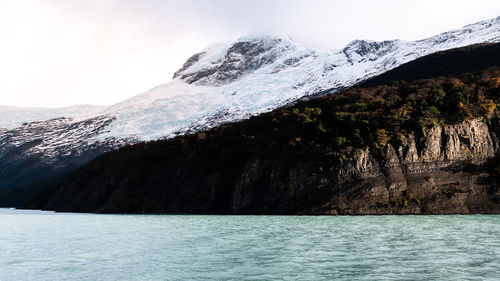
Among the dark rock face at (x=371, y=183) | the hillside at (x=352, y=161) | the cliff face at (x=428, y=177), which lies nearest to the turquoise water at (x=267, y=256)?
the cliff face at (x=428, y=177)

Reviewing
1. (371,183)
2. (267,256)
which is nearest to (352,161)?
(371,183)

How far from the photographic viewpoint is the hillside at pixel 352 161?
8231 cm

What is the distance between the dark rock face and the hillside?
0.20 meters

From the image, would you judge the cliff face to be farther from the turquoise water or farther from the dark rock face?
the turquoise water

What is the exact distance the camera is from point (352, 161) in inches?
3501

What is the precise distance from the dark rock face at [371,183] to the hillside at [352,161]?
20 centimetres

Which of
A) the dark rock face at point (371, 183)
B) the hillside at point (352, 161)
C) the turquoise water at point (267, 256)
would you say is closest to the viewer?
the turquoise water at point (267, 256)

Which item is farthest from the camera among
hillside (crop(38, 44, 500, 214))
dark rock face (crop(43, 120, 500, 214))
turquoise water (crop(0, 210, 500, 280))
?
hillside (crop(38, 44, 500, 214))

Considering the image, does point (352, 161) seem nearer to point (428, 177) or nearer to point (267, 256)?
point (428, 177)

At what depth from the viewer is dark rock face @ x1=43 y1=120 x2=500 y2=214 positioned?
8000cm

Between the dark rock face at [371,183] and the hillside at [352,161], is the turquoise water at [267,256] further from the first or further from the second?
the hillside at [352,161]

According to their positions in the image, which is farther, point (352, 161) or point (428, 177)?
point (352, 161)

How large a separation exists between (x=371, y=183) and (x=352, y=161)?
606cm

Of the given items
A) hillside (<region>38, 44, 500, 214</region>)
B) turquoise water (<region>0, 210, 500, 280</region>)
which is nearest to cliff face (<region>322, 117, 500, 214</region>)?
hillside (<region>38, 44, 500, 214</region>)
